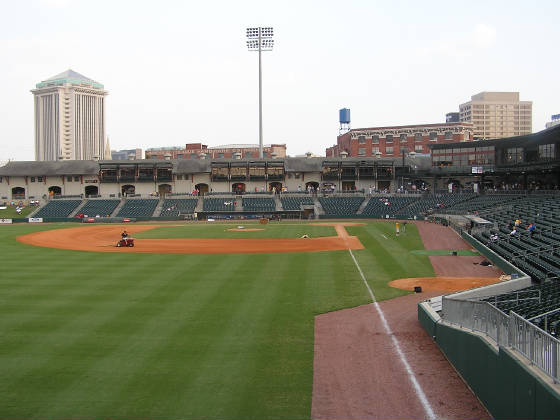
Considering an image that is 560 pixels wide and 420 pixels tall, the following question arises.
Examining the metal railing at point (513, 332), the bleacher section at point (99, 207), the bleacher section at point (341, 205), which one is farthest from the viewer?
the bleacher section at point (99, 207)

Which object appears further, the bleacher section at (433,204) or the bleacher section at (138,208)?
the bleacher section at (138,208)

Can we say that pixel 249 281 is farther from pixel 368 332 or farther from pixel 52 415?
pixel 52 415

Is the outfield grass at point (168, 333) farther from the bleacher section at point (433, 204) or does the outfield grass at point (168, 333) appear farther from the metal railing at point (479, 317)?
the bleacher section at point (433, 204)

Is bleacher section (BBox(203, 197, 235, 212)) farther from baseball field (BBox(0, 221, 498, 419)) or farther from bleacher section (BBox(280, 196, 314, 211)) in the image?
baseball field (BBox(0, 221, 498, 419))

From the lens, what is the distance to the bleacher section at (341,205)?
79.1 meters

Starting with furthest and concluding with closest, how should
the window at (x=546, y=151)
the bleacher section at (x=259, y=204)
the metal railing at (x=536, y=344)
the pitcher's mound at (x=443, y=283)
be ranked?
the bleacher section at (x=259, y=204), the window at (x=546, y=151), the pitcher's mound at (x=443, y=283), the metal railing at (x=536, y=344)

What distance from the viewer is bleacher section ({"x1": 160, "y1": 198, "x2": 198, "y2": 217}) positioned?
81300 millimetres

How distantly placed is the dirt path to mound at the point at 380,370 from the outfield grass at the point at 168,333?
24.7 inches

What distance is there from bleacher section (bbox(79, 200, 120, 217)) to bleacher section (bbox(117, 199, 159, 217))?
1.93 metres

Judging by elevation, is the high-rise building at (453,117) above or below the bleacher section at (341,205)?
above

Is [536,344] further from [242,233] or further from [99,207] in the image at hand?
[99,207]

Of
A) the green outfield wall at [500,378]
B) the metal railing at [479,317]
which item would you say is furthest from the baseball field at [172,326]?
the metal railing at [479,317]

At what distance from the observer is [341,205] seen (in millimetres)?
82188

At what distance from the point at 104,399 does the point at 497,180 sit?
8112 centimetres
